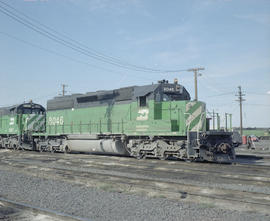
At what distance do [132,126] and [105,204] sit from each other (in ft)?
25.2

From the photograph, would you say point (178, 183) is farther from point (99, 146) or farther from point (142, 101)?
point (99, 146)

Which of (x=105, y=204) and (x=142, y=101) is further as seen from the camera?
(x=142, y=101)

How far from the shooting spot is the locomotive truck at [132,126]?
11.2 m

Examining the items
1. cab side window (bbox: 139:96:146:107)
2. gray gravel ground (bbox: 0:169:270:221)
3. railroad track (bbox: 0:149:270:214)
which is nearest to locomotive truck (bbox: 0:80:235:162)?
cab side window (bbox: 139:96:146:107)

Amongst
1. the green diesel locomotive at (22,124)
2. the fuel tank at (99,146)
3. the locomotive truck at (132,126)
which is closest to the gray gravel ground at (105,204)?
the locomotive truck at (132,126)

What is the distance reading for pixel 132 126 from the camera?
12.8 m

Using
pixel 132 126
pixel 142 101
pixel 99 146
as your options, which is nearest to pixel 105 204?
pixel 132 126

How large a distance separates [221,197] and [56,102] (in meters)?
13.7

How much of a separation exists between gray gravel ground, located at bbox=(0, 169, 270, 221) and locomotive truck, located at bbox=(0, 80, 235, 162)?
18.3 feet

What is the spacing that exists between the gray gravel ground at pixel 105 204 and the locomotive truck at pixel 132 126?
558 centimetres

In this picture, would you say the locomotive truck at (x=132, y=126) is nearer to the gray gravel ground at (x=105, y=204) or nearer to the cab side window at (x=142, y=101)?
the cab side window at (x=142, y=101)

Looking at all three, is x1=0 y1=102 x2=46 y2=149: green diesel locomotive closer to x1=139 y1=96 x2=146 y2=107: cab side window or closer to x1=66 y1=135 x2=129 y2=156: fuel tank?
x1=66 y1=135 x2=129 y2=156: fuel tank

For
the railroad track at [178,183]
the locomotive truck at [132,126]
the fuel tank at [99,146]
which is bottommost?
the railroad track at [178,183]

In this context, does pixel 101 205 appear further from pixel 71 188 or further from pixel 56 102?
pixel 56 102
